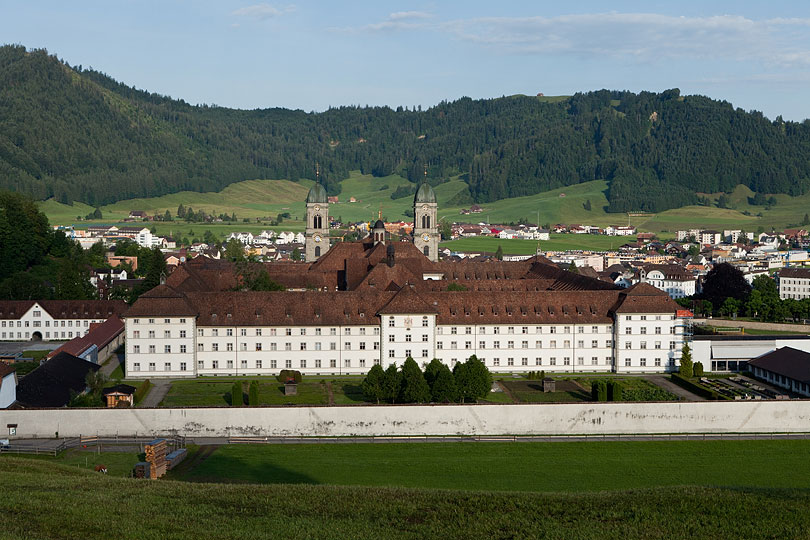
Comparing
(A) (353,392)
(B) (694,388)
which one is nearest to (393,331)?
(A) (353,392)

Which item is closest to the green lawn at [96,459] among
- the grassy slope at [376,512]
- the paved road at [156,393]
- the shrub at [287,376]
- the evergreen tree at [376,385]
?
the grassy slope at [376,512]

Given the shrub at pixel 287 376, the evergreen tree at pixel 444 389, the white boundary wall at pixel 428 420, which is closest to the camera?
the white boundary wall at pixel 428 420

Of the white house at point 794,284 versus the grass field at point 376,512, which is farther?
the white house at point 794,284

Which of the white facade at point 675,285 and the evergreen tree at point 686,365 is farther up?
the white facade at point 675,285

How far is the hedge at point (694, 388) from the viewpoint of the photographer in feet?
212

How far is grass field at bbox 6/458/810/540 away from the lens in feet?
105

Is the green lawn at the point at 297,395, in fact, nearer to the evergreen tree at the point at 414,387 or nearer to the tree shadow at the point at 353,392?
the tree shadow at the point at 353,392

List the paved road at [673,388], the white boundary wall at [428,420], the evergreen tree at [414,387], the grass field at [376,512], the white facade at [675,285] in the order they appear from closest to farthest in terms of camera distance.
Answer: the grass field at [376,512] → the white boundary wall at [428,420] → the evergreen tree at [414,387] → the paved road at [673,388] → the white facade at [675,285]

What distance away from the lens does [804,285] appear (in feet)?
436

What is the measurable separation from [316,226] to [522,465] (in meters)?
84.5

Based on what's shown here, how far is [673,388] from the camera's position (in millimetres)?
69812

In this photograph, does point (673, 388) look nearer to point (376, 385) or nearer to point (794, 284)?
point (376, 385)

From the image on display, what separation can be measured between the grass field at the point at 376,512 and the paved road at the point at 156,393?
934 inches

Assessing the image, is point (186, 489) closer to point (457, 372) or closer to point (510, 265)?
point (457, 372)
